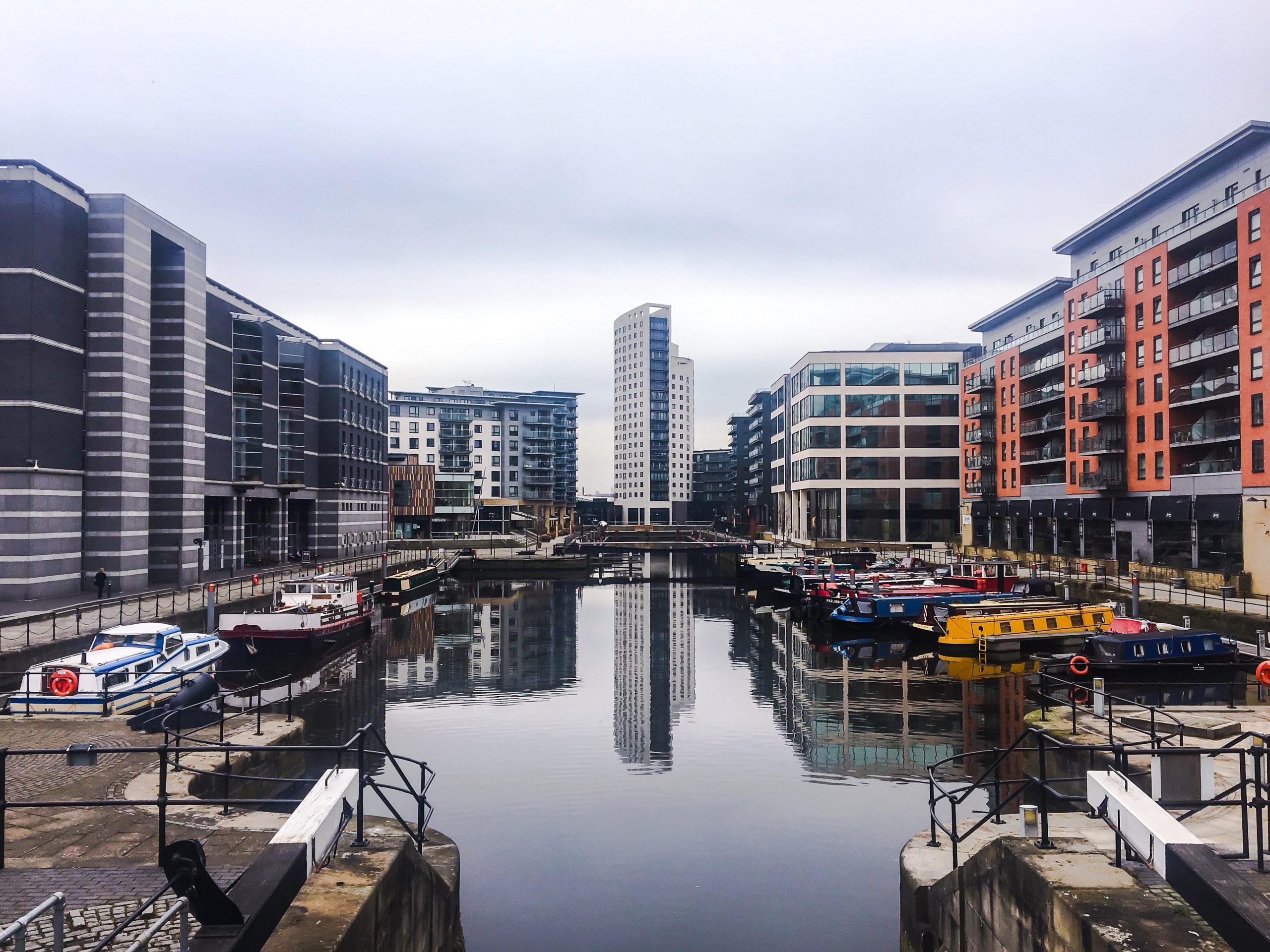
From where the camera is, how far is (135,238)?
42.9 metres

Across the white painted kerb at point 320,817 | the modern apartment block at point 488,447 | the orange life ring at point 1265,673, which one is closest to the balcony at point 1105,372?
the orange life ring at point 1265,673

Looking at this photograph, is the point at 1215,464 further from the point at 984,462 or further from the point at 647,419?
the point at 647,419

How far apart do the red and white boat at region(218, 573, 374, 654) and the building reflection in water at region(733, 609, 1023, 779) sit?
20.1 meters

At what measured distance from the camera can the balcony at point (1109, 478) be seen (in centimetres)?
5720

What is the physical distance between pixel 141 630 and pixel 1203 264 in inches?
2164

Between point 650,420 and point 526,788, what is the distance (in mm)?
172361

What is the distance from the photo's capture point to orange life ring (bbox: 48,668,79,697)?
68.6 feet

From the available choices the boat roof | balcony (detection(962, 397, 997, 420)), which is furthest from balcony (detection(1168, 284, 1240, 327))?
the boat roof

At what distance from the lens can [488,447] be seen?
148000 millimetres

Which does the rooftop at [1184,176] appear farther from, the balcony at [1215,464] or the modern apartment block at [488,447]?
the modern apartment block at [488,447]

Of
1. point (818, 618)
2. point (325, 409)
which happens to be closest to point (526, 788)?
point (818, 618)

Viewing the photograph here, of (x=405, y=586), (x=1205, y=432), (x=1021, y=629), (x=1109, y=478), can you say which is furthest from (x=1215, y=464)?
(x=405, y=586)

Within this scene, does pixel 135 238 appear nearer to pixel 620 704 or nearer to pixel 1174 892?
pixel 620 704

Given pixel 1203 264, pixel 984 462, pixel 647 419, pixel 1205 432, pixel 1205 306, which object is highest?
pixel 647 419
